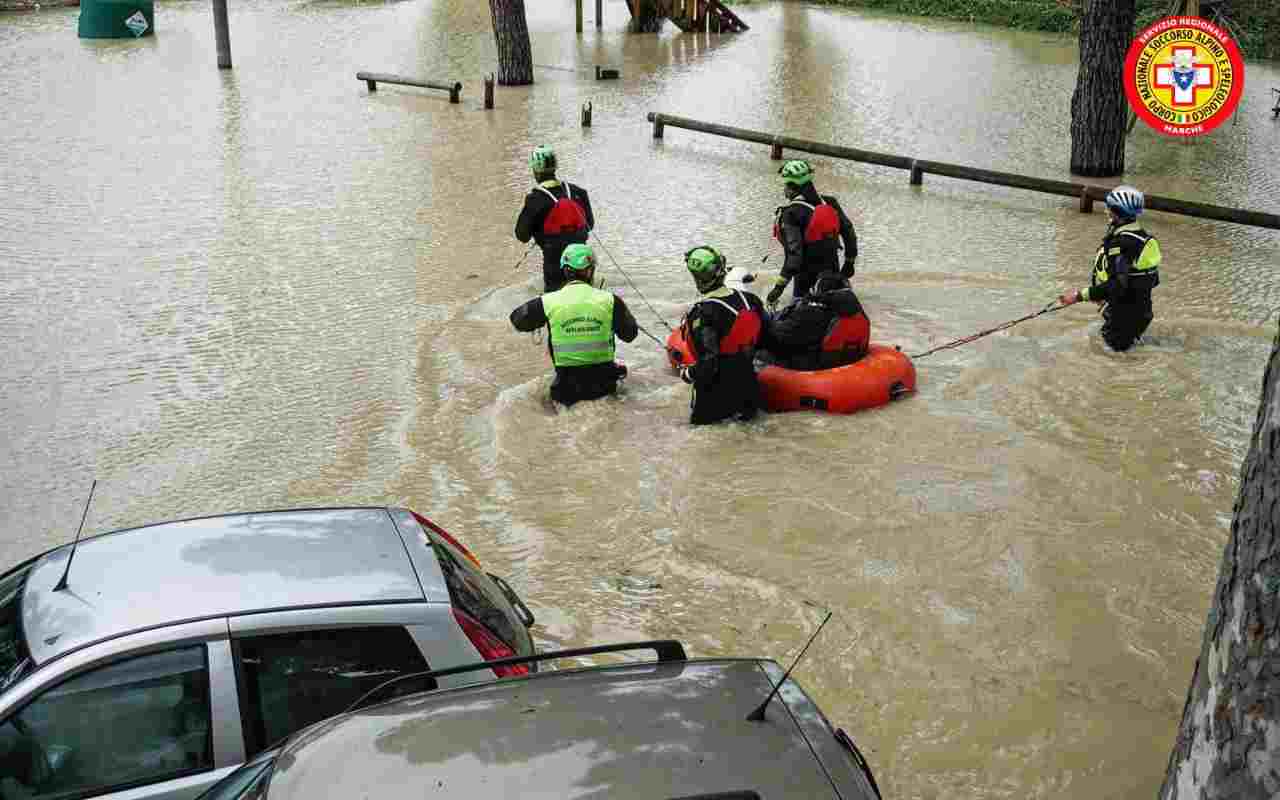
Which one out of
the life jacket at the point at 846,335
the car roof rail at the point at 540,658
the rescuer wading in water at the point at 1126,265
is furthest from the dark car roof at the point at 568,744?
the rescuer wading in water at the point at 1126,265

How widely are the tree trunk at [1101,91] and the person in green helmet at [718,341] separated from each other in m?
10.8

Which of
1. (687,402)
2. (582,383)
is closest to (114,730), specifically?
(582,383)

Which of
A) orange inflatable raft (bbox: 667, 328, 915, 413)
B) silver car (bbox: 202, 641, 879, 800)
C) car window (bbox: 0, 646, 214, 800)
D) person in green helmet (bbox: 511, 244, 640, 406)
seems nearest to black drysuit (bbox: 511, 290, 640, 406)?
person in green helmet (bbox: 511, 244, 640, 406)

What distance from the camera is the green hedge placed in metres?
29.4

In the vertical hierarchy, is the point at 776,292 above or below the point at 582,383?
above

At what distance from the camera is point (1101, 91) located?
1852 cm

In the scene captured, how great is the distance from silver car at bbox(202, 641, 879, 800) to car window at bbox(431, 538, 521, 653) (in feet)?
3.64

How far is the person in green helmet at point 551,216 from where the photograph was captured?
12195 millimetres

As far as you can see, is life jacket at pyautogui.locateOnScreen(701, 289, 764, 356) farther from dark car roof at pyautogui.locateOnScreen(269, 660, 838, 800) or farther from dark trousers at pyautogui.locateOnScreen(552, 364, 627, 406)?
dark car roof at pyautogui.locateOnScreen(269, 660, 838, 800)

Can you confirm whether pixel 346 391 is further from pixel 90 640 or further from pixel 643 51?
pixel 643 51

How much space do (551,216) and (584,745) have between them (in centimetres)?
916

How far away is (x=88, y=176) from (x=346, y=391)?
9.52m

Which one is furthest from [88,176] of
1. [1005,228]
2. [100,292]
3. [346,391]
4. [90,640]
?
[90,640]

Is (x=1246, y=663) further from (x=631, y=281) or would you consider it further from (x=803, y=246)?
(x=631, y=281)
